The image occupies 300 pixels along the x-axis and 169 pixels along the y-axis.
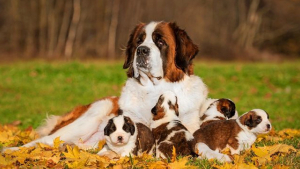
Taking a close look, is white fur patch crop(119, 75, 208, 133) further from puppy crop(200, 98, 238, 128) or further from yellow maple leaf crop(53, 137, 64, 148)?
yellow maple leaf crop(53, 137, 64, 148)

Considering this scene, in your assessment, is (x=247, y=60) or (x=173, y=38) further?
(x=247, y=60)

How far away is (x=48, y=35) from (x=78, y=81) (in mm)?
6956

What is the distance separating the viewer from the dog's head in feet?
19.6

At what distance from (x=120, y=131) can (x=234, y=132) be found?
141cm

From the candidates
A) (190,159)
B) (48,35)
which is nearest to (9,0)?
(48,35)

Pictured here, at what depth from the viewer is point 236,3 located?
31.7 m

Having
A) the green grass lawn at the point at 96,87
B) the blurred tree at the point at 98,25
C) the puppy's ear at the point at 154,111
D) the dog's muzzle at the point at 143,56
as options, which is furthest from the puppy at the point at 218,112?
the blurred tree at the point at 98,25

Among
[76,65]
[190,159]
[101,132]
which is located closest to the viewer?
[190,159]

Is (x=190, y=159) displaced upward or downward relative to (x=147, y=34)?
downward

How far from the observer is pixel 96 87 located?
54.6 ft

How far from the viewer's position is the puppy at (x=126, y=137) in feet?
17.6

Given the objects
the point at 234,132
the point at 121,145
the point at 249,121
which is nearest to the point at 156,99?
the point at 121,145

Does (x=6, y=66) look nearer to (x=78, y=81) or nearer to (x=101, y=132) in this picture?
(x=78, y=81)

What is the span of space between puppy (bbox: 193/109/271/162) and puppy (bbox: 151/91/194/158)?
1.13ft
